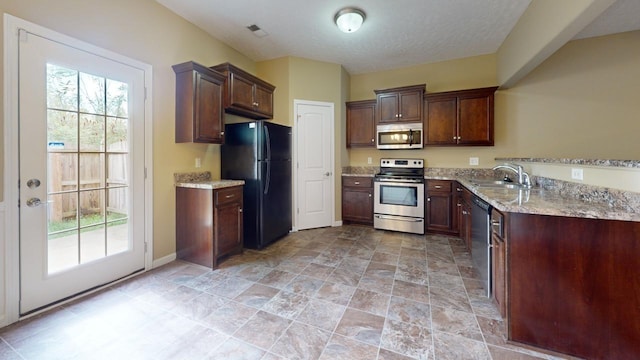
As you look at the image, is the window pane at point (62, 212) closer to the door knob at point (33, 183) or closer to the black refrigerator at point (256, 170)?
the door knob at point (33, 183)

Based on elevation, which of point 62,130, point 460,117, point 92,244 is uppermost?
point 460,117

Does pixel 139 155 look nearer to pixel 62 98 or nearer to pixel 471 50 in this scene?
pixel 62 98

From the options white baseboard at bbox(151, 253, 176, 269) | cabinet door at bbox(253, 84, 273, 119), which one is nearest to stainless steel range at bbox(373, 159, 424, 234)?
cabinet door at bbox(253, 84, 273, 119)

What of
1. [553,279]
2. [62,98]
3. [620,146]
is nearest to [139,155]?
[62,98]

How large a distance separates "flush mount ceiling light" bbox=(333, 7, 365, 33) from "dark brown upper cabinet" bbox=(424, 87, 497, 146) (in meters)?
1.72

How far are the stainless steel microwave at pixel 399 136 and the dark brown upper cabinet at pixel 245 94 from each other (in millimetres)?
1900

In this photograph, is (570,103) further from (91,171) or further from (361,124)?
(91,171)

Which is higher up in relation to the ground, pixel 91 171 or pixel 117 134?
pixel 117 134

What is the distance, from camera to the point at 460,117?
12.6 feet

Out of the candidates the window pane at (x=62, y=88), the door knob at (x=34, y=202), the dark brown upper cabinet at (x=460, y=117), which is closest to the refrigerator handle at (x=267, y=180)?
the window pane at (x=62, y=88)

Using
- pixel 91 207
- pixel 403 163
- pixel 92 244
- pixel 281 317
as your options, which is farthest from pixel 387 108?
pixel 92 244

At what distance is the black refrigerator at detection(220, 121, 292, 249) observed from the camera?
3.21 metres

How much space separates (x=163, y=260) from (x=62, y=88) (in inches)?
72.0

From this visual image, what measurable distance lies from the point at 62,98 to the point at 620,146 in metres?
5.99
